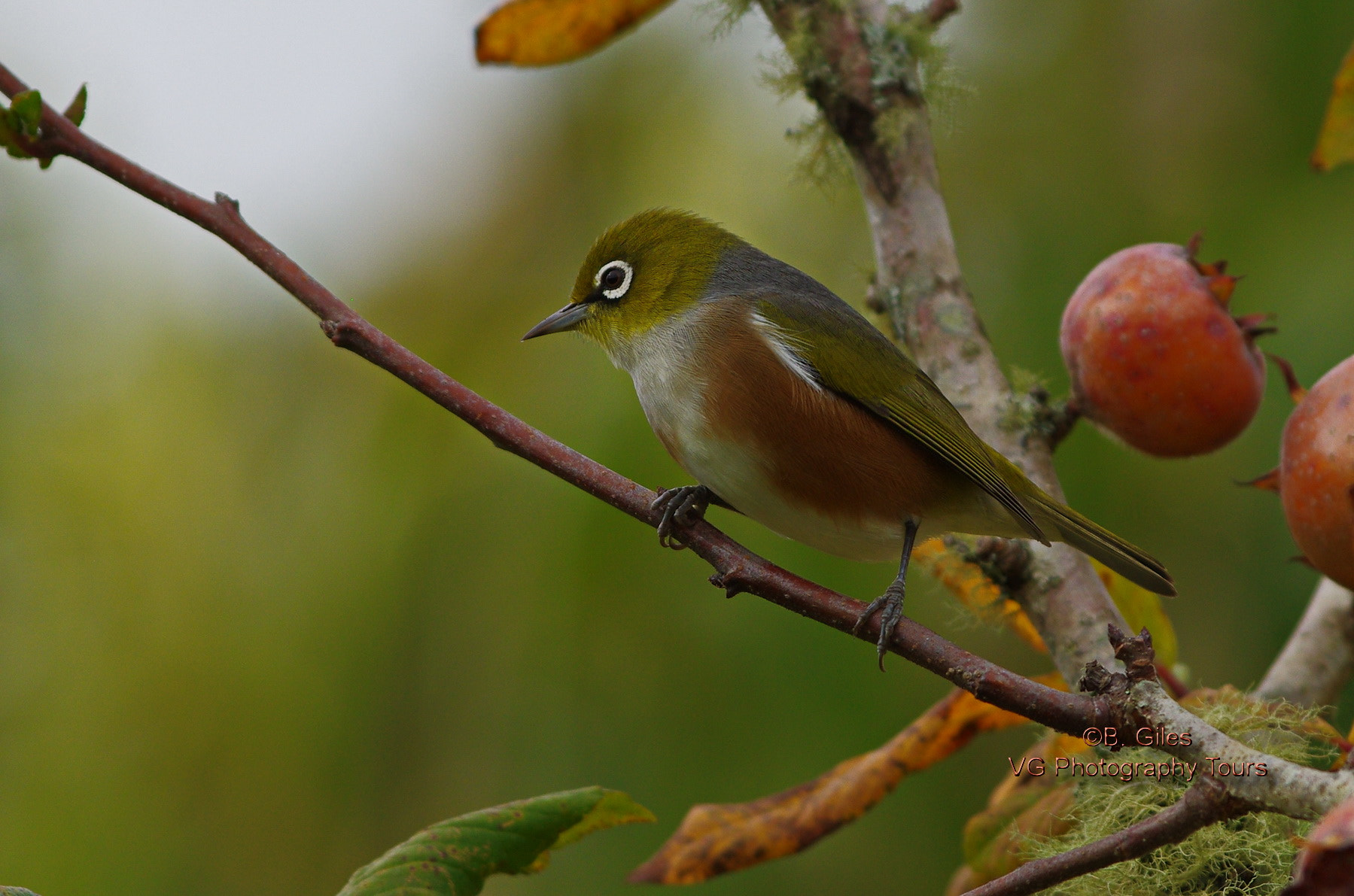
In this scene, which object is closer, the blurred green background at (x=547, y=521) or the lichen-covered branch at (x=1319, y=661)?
the lichen-covered branch at (x=1319, y=661)

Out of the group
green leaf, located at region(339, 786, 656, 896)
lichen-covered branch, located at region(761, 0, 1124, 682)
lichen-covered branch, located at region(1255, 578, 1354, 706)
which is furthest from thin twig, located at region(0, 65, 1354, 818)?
lichen-covered branch, located at region(1255, 578, 1354, 706)

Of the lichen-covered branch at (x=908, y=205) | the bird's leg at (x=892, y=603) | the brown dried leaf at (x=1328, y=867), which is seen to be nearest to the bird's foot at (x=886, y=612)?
the bird's leg at (x=892, y=603)

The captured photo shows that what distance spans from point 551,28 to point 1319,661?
8.77 feet

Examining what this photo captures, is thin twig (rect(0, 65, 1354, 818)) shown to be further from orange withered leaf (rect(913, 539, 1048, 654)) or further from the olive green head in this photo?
the olive green head

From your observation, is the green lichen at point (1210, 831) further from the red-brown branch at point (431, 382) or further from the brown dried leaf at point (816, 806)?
the red-brown branch at point (431, 382)

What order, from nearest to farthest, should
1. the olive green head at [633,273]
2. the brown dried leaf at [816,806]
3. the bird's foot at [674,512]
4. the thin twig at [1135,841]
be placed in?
the thin twig at [1135,841] → the bird's foot at [674,512] → the brown dried leaf at [816,806] → the olive green head at [633,273]

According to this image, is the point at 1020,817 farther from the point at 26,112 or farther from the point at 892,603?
the point at 26,112

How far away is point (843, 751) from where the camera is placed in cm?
411

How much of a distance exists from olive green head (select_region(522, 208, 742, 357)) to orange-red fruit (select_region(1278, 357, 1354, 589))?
1.96 metres

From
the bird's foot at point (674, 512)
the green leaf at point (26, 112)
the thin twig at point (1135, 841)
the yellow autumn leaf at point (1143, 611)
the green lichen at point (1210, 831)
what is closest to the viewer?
the thin twig at point (1135, 841)

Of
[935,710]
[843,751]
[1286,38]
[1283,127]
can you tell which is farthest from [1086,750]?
[1286,38]

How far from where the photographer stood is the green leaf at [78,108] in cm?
221

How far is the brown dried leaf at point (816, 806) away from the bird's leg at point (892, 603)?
21cm

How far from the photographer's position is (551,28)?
129 inches
